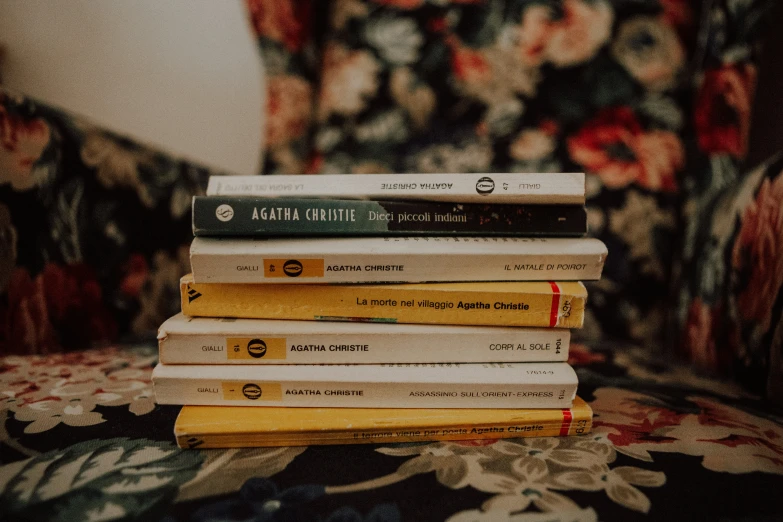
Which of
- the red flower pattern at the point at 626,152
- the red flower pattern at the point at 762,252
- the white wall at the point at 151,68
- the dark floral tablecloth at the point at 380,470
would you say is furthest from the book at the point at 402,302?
the white wall at the point at 151,68

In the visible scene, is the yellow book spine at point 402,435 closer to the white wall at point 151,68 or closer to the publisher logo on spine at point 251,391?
the publisher logo on spine at point 251,391

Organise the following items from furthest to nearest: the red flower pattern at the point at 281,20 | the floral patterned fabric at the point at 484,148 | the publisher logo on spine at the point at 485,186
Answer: the red flower pattern at the point at 281,20, the floral patterned fabric at the point at 484,148, the publisher logo on spine at the point at 485,186

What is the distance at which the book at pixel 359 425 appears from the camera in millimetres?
Answer: 360

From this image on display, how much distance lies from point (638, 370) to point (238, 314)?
49 centimetres

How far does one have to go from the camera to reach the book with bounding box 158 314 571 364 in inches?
15.1

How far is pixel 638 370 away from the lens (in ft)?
1.83

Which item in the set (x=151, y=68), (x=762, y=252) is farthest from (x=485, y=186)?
(x=151, y=68)

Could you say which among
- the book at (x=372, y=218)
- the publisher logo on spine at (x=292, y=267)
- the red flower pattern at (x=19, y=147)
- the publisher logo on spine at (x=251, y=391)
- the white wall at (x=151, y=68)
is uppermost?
the white wall at (x=151, y=68)

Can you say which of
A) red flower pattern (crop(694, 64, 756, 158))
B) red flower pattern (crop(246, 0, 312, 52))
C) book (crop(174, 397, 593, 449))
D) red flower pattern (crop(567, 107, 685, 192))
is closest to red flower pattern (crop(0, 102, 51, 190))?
book (crop(174, 397, 593, 449))

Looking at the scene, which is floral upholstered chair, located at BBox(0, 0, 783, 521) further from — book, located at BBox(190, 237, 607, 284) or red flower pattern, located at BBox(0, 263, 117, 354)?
book, located at BBox(190, 237, 607, 284)

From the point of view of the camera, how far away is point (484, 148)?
29.6 inches

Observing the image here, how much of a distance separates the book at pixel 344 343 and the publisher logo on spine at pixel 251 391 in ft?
0.07

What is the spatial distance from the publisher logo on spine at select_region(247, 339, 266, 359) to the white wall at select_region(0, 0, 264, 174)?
0.75 meters

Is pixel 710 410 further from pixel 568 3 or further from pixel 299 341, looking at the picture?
pixel 568 3
